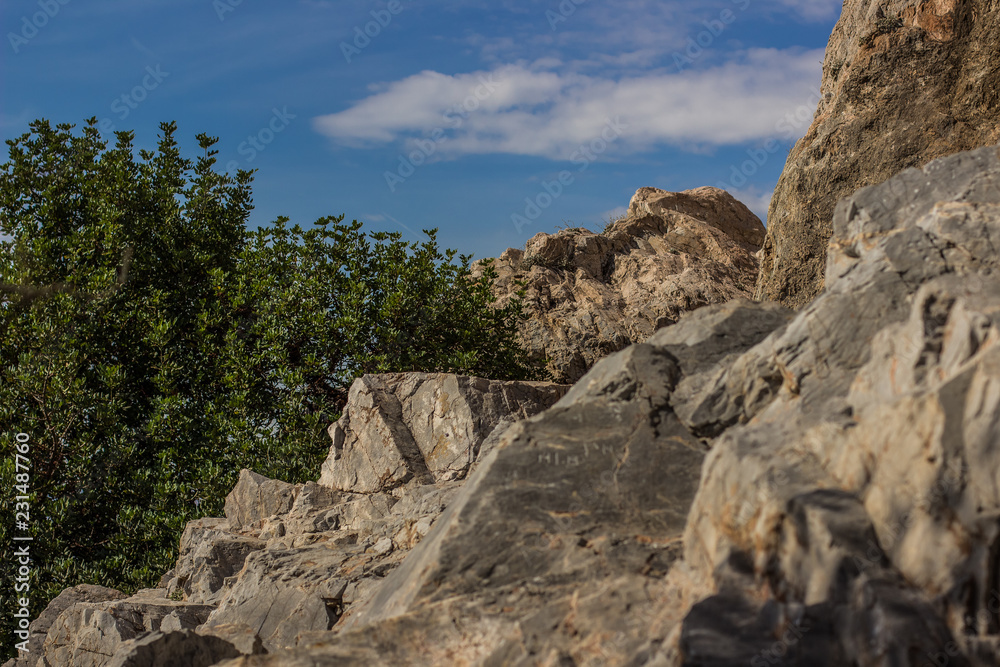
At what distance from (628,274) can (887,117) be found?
5.58 metres

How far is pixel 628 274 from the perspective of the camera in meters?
14.9

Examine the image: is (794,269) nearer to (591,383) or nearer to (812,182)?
(812,182)

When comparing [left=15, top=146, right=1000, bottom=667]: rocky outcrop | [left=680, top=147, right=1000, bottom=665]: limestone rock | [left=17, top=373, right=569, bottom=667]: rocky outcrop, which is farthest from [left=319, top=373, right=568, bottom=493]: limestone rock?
[left=680, top=147, right=1000, bottom=665]: limestone rock

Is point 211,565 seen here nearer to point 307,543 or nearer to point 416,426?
point 307,543

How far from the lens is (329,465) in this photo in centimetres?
981

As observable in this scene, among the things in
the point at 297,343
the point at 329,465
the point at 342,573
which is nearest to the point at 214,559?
the point at 329,465

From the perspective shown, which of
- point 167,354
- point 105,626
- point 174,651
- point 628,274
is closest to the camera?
point 174,651
